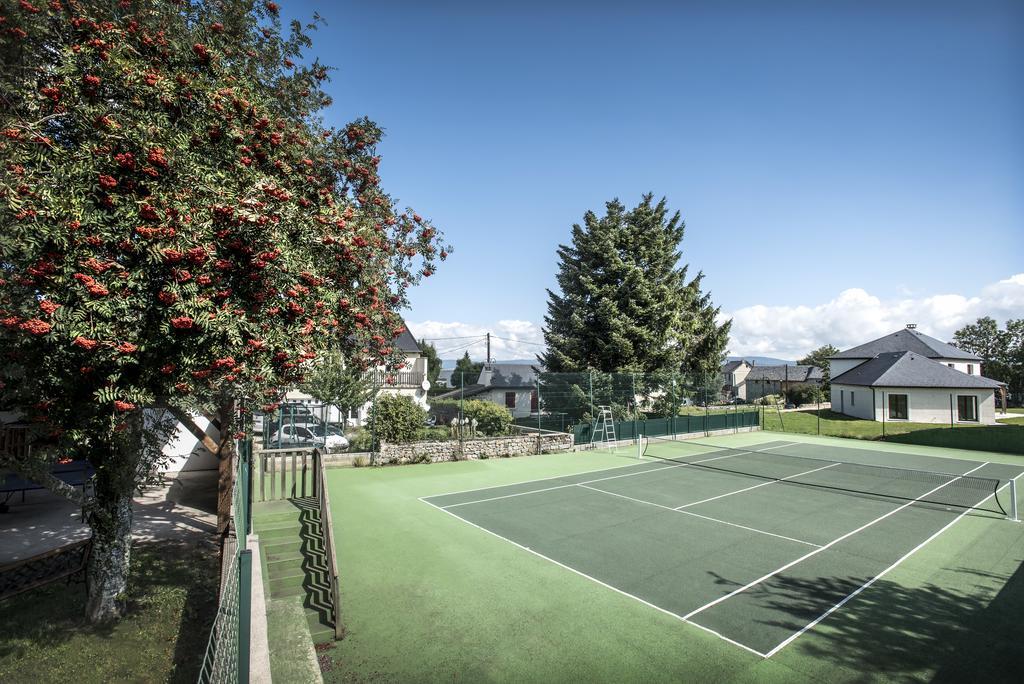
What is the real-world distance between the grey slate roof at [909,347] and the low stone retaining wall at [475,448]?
133 feet

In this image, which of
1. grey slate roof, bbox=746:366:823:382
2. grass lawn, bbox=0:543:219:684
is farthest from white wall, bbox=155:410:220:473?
grey slate roof, bbox=746:366:823:382

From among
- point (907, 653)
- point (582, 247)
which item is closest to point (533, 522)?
point (907, 653)

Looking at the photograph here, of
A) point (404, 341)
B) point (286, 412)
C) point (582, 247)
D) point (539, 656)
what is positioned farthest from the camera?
point (404, 341)

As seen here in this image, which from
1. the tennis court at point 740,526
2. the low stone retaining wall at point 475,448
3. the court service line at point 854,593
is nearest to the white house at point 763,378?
the low stone retaining wall at point 475,448

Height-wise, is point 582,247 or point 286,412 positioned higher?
point 582,247

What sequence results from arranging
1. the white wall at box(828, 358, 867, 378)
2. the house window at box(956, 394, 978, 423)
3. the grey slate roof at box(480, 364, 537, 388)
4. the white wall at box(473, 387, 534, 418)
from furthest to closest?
1. the white wall at box(828, 358, 867, 378)
2. the grey slate roof at box(480, 364, 537, 388)
3. the white wall at box(473, 387, 534, 418)
4. the house window at box(956, 394, 978, 423)

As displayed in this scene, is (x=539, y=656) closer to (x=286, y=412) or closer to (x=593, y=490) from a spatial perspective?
(x=593, y=490)

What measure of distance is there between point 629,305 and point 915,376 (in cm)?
2447

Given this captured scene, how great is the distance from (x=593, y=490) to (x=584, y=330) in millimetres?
14930

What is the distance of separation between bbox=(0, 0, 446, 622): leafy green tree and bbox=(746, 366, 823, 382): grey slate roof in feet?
274

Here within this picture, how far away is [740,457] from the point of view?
21641 mm

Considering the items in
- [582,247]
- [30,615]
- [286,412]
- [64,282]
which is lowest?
[30,615]

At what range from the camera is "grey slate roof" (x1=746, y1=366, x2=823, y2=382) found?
81750mm

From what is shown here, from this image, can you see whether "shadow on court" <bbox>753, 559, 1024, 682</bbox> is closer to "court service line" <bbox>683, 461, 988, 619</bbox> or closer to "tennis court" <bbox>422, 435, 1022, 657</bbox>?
"tennis court" <bbox>422, 435, 1022, 657</bbox>
